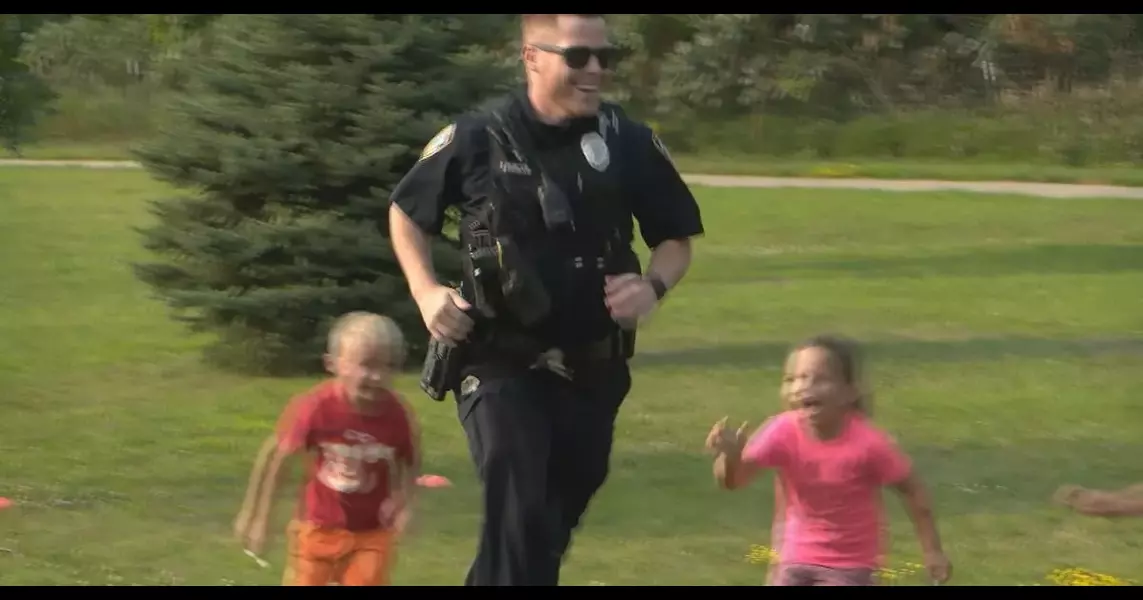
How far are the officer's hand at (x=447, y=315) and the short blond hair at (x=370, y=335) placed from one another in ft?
1.41

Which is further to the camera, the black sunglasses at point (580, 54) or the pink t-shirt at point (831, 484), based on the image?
the pink t-shirt at point (831, 484)

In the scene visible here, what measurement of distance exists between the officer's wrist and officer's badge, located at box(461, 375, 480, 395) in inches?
21.2

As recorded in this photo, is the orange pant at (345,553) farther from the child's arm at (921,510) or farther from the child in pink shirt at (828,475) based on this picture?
the child's arm at (921,510)

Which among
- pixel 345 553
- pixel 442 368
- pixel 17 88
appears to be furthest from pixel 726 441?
pixel 17 88

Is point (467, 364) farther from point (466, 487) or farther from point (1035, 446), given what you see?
point (1035, 446)

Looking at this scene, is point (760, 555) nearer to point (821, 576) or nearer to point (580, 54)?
point (821, 576)

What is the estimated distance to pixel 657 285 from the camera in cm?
472

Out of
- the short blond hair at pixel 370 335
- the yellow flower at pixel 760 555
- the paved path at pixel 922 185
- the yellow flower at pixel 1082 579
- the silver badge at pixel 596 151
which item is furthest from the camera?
the paved path at pixel 922 185

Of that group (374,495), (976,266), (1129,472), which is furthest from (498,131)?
(976,266)

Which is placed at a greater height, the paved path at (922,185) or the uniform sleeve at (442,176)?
the uniform sleeve at (442,176)

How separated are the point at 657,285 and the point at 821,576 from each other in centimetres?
91

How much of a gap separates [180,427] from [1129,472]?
5315 millimetres

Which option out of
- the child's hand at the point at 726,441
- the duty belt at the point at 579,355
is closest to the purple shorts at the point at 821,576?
the child's hand at the point at 726,441

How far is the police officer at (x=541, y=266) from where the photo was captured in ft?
15.0
